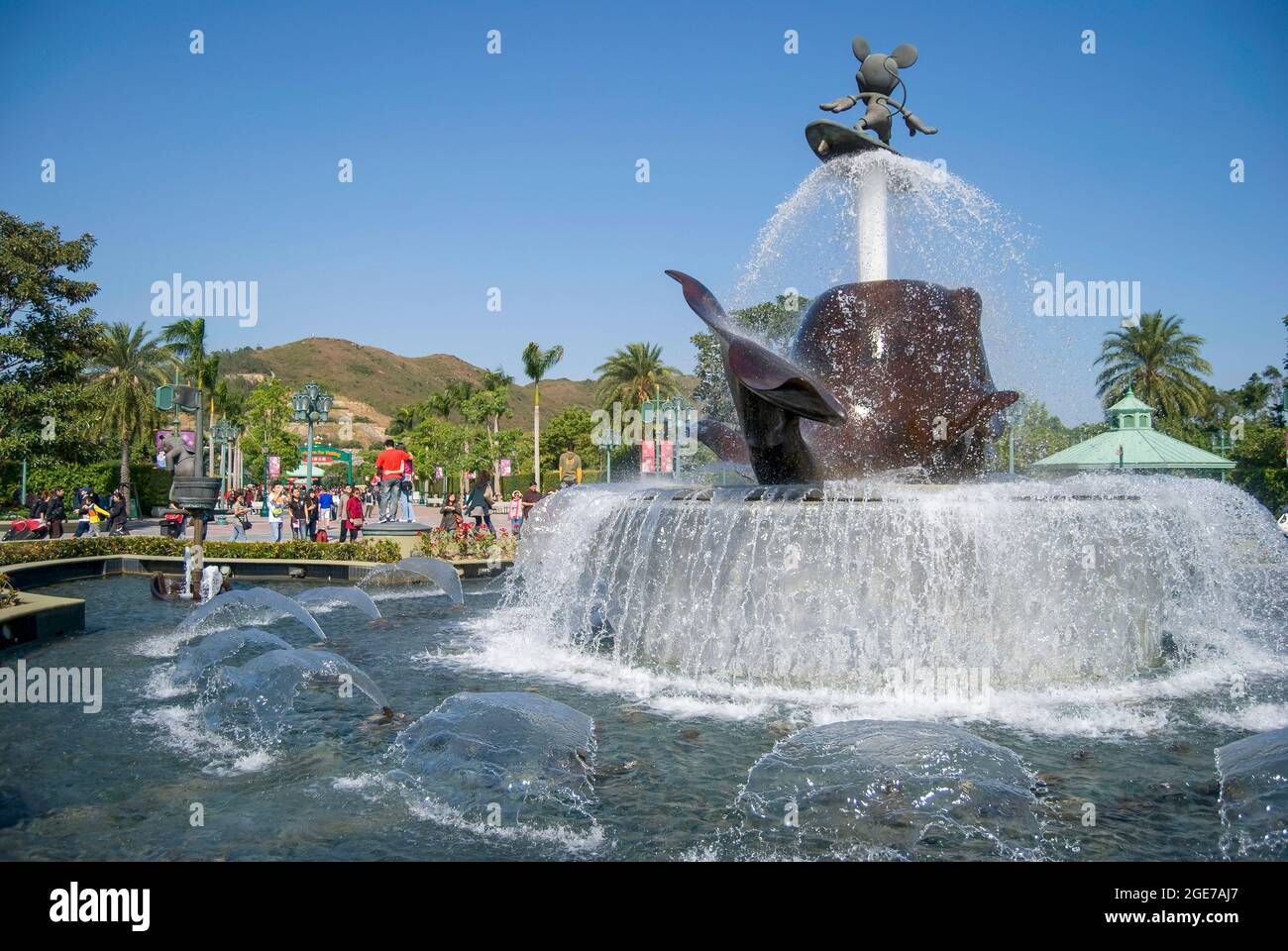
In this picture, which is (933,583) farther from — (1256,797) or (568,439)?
(568,439)

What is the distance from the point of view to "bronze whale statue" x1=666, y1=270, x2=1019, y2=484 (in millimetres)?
9344

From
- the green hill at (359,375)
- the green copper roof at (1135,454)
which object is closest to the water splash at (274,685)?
the green copper roof at (1135,454)

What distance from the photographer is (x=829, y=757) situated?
4.84 meters

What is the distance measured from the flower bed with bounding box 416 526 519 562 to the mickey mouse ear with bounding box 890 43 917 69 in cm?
1041

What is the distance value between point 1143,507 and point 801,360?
388 centimetres

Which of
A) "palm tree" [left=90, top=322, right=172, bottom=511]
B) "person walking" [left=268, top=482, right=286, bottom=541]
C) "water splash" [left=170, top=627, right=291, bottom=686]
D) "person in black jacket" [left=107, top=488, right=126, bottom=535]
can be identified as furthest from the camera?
"palm tree" [left=90, top=322, right=172, bottom=511]

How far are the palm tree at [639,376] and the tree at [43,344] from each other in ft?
134

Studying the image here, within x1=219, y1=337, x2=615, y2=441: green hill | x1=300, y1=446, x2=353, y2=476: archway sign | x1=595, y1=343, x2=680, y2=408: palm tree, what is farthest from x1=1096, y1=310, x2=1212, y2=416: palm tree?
x1=219, y1=337, x2=615, y2=441: green hill

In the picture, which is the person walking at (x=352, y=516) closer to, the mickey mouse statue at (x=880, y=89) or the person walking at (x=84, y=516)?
the person walking at (x=84, y=516)

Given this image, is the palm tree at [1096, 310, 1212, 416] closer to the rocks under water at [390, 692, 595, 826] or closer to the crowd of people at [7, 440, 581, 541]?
the crowd of people at [7, 440, 581, 541]

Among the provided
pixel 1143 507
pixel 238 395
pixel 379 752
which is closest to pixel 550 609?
pixel 379 752

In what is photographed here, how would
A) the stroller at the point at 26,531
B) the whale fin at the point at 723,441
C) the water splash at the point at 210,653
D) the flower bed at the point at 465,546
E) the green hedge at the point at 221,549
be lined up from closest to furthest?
the water splash at the point at 210,653
the whale fin at the point at 723,441
the green hedge at the point at 221,549
the flower bed at the point at 465,546
the stroller at the point at 26,531

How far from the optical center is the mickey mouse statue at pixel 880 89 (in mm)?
11539
